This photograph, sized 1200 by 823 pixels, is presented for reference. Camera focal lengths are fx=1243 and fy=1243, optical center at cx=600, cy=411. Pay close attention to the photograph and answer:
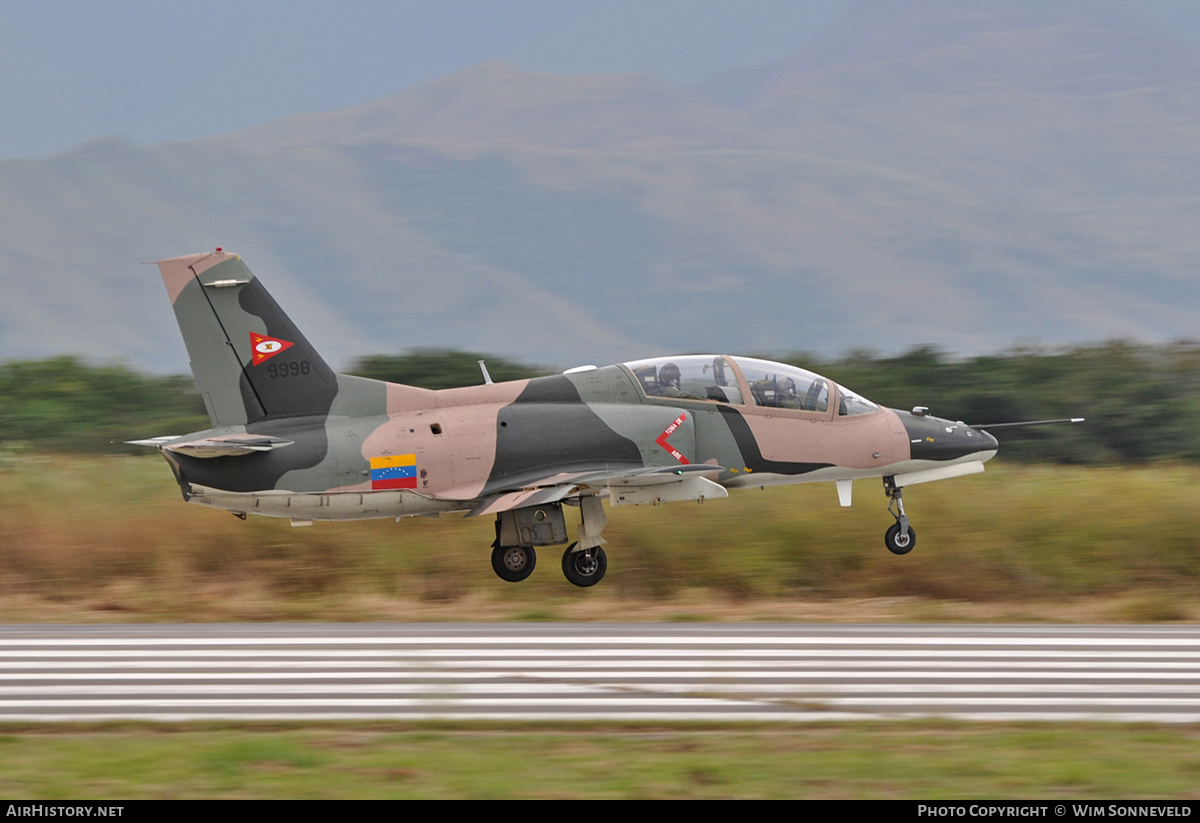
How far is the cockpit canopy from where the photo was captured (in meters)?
15.0

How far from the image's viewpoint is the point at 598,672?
10266 millimetres

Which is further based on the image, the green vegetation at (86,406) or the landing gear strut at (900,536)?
the green vegetation at (86,406)

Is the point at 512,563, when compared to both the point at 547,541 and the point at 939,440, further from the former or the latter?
the point at 939,440

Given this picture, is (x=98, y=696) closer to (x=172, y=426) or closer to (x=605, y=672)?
(x=605, y=672)

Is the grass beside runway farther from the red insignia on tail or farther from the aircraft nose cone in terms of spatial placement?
the red insignia on tail

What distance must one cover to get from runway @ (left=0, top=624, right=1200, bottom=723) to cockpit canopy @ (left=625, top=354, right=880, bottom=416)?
3159 millimetres

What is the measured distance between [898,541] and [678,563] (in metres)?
2.75

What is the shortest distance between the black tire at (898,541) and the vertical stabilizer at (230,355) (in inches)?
277

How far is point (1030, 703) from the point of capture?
9.09m

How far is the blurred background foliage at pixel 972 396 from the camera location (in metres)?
24.0

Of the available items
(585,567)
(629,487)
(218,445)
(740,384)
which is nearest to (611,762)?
(629,487)

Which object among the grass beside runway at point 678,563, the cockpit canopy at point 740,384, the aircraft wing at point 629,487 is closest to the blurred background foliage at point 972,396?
the grass beside runway at point 678,563

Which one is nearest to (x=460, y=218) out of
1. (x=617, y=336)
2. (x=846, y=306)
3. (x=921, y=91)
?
(x=617, y=336)

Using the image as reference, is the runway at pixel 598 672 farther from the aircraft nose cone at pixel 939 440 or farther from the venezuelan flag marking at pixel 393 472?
the aircraft nose cone at pixel 939 440
